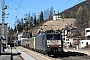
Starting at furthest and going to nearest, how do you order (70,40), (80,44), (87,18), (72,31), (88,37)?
(87,18) < (72,31) < (70,40) < (88,37) < (80,44)

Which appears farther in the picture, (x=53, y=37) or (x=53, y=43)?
(x=53, y=37)

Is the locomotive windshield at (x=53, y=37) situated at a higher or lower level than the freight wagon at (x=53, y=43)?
higher

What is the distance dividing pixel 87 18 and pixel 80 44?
4217cm

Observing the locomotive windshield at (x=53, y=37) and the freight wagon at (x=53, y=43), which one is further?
the locomotive windshield at (x=53, y=37)

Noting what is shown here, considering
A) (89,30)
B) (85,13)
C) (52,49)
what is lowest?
(52,49)

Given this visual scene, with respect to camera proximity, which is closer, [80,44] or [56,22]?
[80,44]

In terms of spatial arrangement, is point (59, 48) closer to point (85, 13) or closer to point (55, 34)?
point (55, 34)

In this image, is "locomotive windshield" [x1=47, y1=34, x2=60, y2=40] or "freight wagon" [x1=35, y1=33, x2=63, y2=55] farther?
"locomotive windshield" [x1=47, y1=34, x2=60, y2=40]

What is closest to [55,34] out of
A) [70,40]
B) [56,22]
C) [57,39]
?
[57,39]

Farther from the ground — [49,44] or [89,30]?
[89,30]

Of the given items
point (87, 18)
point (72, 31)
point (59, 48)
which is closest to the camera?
point (59, 48)

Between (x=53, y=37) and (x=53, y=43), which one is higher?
(x=53, y=37)

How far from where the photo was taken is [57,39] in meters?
33.8

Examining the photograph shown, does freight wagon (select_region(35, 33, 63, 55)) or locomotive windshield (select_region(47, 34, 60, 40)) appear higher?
locomotive windshield (select_region(47, 34, 60, 40))
